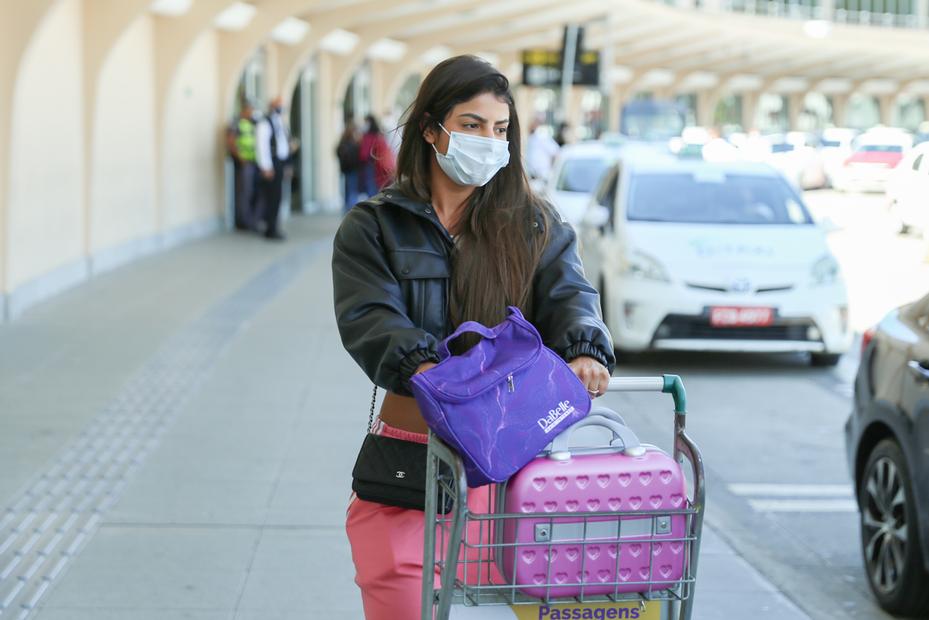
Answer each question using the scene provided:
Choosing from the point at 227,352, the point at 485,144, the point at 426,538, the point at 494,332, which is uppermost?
the point at 485,144

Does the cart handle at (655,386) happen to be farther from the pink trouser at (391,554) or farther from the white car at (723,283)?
the white car at (723,283)

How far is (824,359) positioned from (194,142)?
40.4ft

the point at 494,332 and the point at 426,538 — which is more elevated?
the point at 494,332

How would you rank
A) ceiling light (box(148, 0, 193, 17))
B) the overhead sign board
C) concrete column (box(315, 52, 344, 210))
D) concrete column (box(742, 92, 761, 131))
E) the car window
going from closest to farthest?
the car window < ceiling light (box(148, 0, 193, 17)) < concrete column (box(315, 52, 344, 210)) < the overhead sign board < concrete column (box(742, 92, 761, 131))

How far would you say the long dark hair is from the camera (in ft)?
9.82

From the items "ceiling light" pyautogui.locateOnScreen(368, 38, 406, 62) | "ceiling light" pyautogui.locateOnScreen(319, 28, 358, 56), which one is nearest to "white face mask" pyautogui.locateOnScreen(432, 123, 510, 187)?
"ceiling light" pyautogui.locateOnScreen(319, 28, 358, 56)

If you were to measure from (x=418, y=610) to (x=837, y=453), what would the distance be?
565 centimetres

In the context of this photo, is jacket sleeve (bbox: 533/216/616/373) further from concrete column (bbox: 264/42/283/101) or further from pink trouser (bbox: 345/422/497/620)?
concrete column (bbox: 264/42/283/101)

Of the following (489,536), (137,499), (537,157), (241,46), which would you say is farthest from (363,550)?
(537,157)

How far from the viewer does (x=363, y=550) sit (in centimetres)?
299

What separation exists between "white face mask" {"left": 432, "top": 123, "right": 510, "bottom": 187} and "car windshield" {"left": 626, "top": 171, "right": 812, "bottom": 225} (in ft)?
27.6

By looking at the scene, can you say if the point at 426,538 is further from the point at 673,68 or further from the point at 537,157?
the point at 673,68

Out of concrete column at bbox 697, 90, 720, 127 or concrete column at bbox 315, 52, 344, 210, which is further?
concrete column at bbox 697, 90, 720, 127

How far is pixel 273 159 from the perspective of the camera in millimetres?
20359
